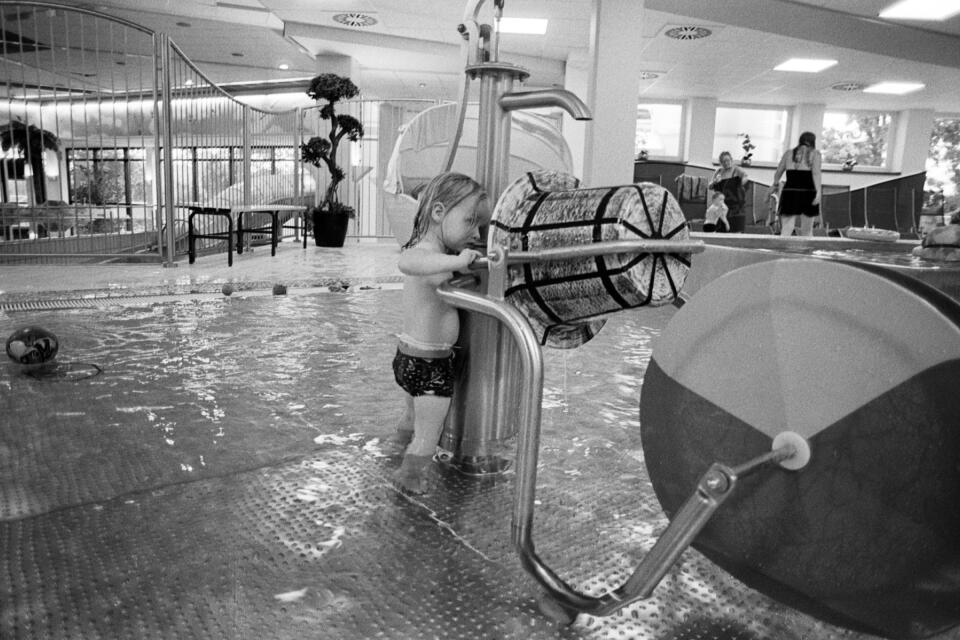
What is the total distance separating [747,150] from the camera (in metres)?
14.3

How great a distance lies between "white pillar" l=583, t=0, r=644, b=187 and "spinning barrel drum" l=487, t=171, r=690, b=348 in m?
5.74

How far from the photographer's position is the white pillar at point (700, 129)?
14.1 m

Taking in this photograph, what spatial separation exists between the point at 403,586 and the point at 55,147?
5.94 meters

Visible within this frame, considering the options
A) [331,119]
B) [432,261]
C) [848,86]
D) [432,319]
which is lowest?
[432,319]

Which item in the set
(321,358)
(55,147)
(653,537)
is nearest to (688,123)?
(55,147)

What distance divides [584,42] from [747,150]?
5.94 metres

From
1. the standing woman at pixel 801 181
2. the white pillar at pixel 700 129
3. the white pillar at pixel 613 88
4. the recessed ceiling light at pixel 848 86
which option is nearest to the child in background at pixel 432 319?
the white pillar at pixel 613 88

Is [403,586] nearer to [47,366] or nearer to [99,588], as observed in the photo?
[99,588]

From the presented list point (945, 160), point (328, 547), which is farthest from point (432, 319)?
point (945, 160)

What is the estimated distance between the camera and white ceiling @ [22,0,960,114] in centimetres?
838

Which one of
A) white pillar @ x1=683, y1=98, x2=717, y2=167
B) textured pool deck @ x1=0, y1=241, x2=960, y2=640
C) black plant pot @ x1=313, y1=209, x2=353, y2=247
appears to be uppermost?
white pillar @ x1=683, y1=98, x2=717, y2=167

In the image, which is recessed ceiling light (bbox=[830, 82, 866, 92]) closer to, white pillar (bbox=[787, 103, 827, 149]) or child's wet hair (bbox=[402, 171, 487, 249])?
white pillar (bbox=[787, 103, 827, 149])

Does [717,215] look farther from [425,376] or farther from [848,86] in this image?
[425,376]

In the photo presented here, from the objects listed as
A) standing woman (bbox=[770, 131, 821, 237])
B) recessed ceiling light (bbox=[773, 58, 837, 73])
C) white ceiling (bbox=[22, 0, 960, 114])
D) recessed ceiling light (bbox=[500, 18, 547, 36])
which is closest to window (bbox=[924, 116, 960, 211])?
white ceiling (bbox=[22, 0, 960, 114])
